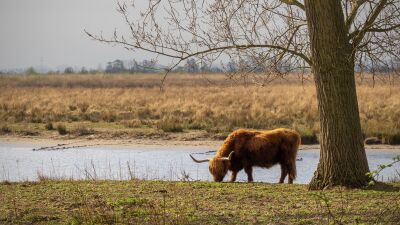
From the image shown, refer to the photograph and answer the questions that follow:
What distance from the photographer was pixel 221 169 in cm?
1352

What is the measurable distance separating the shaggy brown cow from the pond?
2.45ft

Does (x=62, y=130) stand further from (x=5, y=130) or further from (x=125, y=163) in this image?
(x=125, y=163)

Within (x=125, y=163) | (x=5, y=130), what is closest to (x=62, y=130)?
(x=5, y=130)

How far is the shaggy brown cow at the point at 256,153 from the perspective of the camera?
13.6 meters

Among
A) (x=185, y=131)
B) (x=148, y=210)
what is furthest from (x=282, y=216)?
(x=185, y=131)

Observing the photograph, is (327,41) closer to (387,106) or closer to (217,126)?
(217,126)

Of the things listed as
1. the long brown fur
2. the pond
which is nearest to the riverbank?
the pond

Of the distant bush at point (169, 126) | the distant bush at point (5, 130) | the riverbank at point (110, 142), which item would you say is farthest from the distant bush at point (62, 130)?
the distant bush at point (169, 126)

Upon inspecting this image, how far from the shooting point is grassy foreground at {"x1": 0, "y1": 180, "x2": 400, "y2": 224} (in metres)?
8.20

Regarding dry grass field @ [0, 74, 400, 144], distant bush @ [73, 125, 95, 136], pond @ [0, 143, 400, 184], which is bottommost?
pond @ [0, 143, 400, 184]

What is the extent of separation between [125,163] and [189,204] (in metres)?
9.27

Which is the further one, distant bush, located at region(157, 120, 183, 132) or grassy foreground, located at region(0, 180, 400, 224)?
distant bush, located at region(157, 120, 183, 132)

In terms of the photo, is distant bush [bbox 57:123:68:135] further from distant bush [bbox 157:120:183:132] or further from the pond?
distant bush [bbox 157:120:183:132]

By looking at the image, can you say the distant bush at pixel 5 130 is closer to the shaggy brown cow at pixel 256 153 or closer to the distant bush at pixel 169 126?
the distant bush at pixel 169 126
